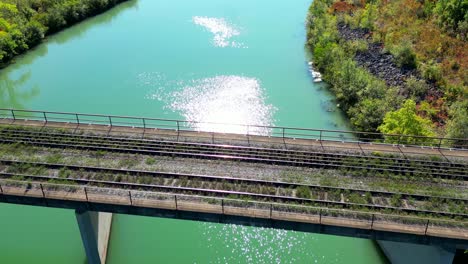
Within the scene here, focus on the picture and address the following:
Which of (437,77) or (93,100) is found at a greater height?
(437,77)

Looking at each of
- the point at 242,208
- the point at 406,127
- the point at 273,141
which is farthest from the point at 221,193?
the point at 406,127

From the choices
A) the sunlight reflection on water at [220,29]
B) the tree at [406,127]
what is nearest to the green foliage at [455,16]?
the tree at [406,127]

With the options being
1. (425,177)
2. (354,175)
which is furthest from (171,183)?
(425,177)

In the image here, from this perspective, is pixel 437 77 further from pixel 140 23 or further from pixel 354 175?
pixel 140 23

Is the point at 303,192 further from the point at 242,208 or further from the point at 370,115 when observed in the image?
the point at 370,115

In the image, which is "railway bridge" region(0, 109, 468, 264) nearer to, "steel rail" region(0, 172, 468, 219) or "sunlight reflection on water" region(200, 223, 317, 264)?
"steel rail" region(0, 172, 468, 219)
